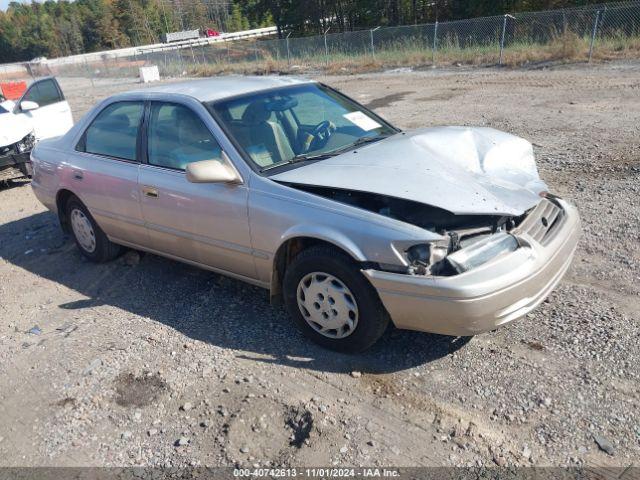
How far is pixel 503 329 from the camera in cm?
360

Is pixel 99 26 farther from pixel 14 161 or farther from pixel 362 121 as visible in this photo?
pixel 362 121

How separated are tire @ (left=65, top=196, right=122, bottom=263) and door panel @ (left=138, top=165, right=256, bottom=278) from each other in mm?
946

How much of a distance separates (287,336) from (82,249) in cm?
280

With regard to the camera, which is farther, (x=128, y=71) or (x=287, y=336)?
(x=128, y=71)

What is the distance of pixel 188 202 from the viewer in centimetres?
396

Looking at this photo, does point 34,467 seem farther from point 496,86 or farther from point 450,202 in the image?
point 496,86

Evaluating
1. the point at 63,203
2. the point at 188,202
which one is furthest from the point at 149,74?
the point at 188,202

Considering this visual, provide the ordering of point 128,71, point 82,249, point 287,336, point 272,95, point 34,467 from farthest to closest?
point 128,71 < point 82,249 < point 272,95 < point 287,336 < point 34,467

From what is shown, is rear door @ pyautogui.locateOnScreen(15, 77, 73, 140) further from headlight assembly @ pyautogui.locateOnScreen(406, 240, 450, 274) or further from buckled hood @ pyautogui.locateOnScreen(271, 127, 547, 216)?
headlight assembly @ pyautogui.locateOnScreen(406, 240, 450, 274)

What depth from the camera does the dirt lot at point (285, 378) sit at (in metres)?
2.75

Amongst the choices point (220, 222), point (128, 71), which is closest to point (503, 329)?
point (220, 222)

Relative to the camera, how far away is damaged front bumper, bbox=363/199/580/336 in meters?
2.87

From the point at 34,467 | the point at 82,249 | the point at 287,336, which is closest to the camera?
the point at 34,467

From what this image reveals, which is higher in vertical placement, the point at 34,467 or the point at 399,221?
the point at 399,221
